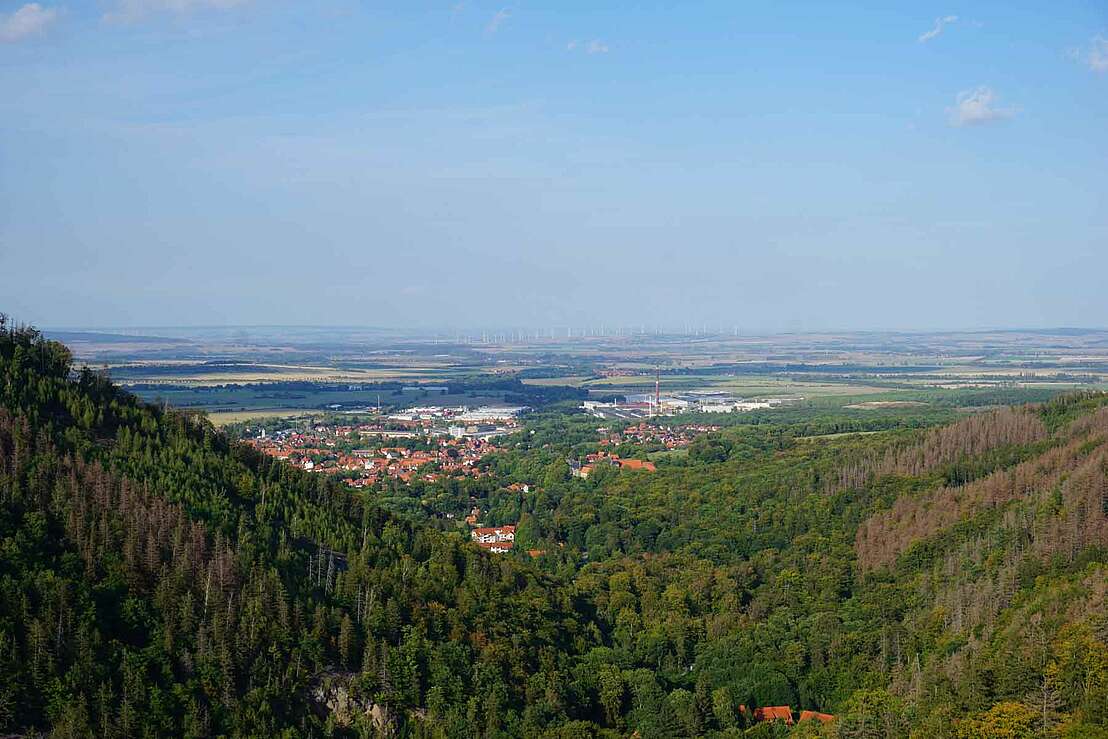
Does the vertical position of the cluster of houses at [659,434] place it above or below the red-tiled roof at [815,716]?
above

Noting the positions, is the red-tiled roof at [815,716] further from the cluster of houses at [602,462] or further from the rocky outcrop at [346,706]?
the cluster of houses at [602,462]

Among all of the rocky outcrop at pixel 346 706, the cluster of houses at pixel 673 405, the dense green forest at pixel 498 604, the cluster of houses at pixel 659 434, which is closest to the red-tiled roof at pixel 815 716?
the dense green forest at pixel 498 604

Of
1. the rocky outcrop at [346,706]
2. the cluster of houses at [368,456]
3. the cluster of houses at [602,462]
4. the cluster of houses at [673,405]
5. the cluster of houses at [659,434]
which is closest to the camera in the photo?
the rocky outcrop at [346,706]

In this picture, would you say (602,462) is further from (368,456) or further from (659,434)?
(659,434)

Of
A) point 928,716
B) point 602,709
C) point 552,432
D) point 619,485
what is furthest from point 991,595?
point 552,432

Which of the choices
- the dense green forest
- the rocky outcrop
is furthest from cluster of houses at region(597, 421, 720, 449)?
the rocky outcrop
